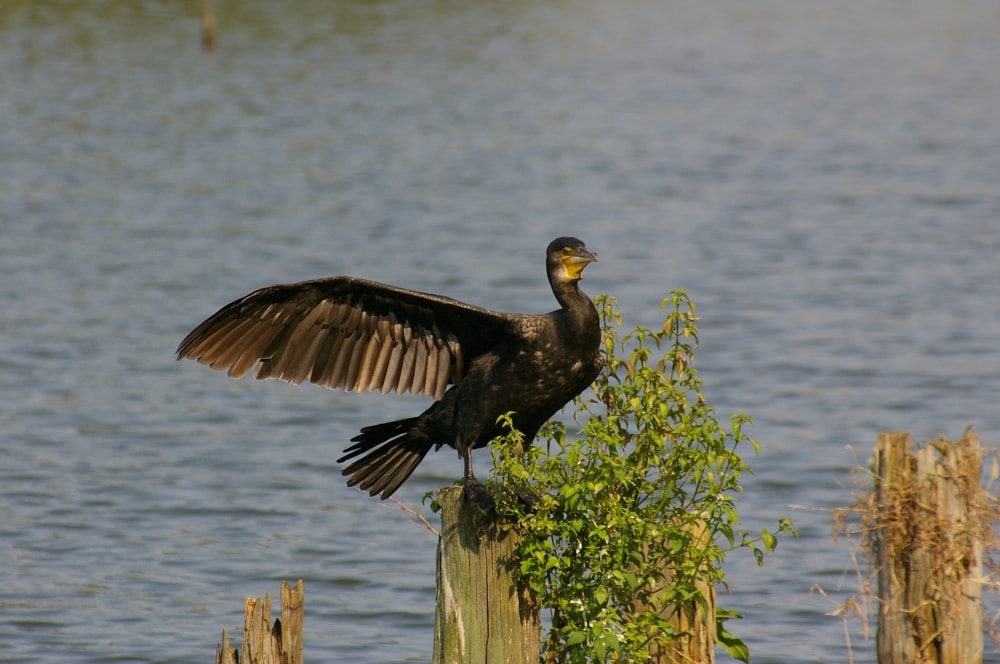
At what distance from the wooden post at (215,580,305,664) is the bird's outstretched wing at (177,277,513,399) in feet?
3.54

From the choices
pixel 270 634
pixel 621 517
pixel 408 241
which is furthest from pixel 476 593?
pixel 408 241

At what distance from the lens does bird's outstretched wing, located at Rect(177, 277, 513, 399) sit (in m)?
5.61

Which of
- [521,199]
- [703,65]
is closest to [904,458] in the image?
[521,199]

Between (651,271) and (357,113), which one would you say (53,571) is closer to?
(651,271)

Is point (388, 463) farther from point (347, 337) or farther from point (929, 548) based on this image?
point (929, 548)

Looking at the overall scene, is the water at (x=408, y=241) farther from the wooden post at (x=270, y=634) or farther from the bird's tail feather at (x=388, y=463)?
the wooden post at (x=270, y=634)

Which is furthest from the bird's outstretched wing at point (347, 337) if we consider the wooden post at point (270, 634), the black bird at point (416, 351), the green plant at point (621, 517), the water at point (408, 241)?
the water at point (408, 241)

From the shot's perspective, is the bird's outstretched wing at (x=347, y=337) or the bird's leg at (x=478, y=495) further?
the bird's outstretched wing at (x=347, y=337)

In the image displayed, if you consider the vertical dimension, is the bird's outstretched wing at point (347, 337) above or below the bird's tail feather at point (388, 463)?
above

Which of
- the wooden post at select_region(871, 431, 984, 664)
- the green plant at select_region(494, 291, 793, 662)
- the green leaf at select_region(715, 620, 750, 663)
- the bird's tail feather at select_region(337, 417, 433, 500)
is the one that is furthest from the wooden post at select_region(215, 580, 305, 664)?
the wooden post at select_region(871, 431, 984, 664)

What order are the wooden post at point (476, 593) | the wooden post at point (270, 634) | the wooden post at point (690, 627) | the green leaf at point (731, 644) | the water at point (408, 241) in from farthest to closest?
the water at point (408, 241)
the green leaf at point (731, 644)
the wooden post at point (690, 627)
the wooden post at point (476, 593)
the wooden post at point (270, 634)

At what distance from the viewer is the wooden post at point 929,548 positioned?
232 inches

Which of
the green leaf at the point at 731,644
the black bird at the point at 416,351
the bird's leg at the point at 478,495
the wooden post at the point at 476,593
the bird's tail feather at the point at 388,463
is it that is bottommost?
the green leaf at the point at 731,644

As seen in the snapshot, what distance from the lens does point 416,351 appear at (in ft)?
19.1
